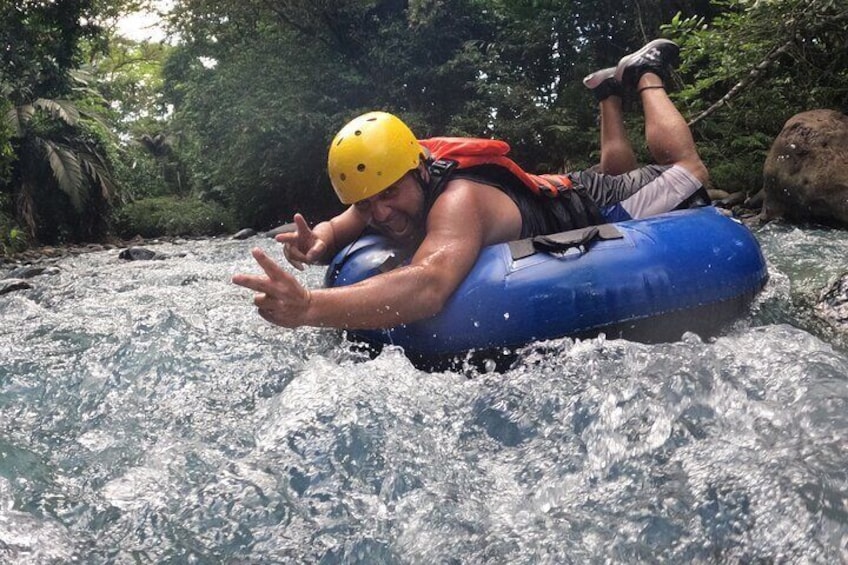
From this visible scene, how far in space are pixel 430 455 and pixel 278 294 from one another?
81 cm

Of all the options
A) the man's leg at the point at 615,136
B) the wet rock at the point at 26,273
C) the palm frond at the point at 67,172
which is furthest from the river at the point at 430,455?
the palm frond at the point at 67,172

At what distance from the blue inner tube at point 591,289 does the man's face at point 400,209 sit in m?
0.12

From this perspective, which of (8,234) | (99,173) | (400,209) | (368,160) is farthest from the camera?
(99,173)

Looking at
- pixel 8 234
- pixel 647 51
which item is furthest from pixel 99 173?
pixel 647 51

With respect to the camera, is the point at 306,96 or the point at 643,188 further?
the point at 306,96

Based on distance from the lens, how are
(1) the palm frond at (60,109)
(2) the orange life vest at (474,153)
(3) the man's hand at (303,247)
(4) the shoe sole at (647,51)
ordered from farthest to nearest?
(1) the palm frond at (60,109) < (4) the shoe sole at (647,51) < (3) the man's hand at (303,247) < (2) the orange life vest at (474,153)

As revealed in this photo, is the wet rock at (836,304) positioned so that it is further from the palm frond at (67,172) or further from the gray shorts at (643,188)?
the palm frond at (67,172)

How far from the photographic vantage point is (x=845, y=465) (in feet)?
6.01

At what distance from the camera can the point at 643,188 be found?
403 cm

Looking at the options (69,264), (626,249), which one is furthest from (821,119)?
(69,264)

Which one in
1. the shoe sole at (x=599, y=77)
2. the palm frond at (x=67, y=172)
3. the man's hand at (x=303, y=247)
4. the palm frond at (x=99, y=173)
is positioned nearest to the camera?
the man's hand at (x=303, y=247)

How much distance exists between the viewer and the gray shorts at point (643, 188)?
3.93m

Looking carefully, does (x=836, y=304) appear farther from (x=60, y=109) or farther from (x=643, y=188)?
(x=60, y=109)

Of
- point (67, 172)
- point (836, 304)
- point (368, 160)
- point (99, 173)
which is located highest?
point (67, 172)
